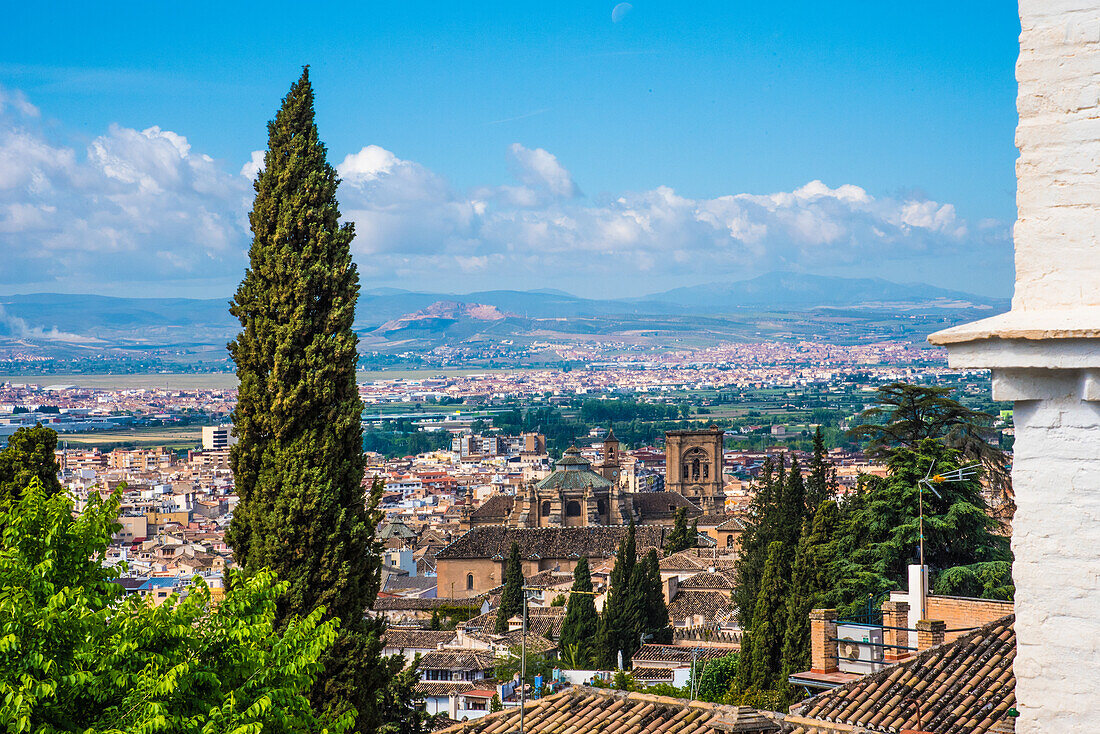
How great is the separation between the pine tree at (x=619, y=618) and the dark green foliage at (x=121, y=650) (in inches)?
1048

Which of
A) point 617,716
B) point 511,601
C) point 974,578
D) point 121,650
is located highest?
point 121,650

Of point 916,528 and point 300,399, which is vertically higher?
point 300,399

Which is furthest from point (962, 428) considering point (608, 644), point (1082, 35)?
point (1082, 35)

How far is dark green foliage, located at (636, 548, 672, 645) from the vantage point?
34000 millimetres

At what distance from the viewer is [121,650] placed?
552 cm

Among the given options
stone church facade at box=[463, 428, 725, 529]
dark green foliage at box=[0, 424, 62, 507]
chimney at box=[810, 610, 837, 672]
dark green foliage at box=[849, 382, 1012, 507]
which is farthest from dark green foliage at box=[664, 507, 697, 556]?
dark green foliage at box=[0, 424, 62, 507]

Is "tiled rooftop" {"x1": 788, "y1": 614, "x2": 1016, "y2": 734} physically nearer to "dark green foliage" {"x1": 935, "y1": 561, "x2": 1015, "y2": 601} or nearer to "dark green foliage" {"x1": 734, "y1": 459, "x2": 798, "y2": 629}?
"dark green foliage" {"x1": 935, "y1": 561, "x2": 1015, "y2": 601}

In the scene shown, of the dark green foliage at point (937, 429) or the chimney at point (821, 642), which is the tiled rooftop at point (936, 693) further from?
the dark green foliage at point (937, 429)

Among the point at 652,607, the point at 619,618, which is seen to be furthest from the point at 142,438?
the point at 619,618

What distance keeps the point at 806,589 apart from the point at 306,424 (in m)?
13.9

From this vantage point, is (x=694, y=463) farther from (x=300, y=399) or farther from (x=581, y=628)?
(x=300, y=399)

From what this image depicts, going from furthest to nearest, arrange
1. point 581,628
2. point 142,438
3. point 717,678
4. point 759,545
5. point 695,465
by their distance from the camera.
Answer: point 142,438 → point 695,465 → point 581,628 → point 759,545 → point 717,678

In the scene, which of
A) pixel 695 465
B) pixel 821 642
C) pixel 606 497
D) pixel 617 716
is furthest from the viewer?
pixel 695 465

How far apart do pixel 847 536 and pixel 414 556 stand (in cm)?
4964
